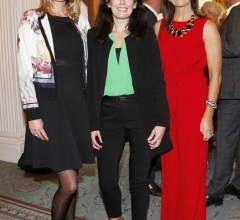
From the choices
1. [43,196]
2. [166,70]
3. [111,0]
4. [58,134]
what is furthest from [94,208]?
[111,0]

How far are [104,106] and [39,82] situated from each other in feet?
1.31

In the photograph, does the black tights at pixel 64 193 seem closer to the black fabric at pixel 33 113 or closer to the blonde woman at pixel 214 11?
the black fabric at pixel 33 113

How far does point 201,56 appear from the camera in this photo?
2.26 meters

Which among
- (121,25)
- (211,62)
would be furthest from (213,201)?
(121,25)

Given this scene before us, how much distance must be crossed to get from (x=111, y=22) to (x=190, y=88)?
0.63 m

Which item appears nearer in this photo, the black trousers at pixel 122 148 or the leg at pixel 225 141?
the black trousers at pixel 122 148

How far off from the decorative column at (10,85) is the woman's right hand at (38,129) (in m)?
2.19

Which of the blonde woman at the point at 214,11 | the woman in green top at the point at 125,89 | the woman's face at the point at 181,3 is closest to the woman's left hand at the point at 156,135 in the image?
the woman in green top at the point at 125,89

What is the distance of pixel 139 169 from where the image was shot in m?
2.27

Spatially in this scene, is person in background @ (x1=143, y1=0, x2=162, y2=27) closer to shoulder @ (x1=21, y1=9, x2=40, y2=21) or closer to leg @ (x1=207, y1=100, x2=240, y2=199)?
leg @ (x1=207, y1=100, x2=240, y2=199)

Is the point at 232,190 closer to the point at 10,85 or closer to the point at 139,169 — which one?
the point at 139,169

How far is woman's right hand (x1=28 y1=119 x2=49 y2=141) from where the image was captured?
6.82ft

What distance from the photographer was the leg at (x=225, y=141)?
2.98 metres

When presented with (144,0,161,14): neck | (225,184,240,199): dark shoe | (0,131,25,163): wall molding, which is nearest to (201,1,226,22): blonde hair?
(144,0,161,14): neck
